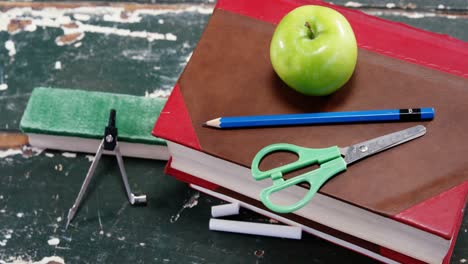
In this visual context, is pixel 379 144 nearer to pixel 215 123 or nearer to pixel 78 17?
pixel 215 123

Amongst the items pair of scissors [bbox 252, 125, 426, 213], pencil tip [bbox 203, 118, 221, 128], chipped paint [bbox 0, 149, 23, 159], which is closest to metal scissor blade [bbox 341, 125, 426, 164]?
pair of scissors [bbox 252, 125, 426, 213]

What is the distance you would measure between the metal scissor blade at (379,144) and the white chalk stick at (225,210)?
147 mm

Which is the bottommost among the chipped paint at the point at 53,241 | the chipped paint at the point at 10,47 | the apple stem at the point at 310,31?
the chipped paint at the point at 53,241

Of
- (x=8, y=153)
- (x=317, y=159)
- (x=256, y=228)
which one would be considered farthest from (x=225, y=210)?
(x=8, y=153)

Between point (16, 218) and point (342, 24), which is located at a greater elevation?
point (342, 24)

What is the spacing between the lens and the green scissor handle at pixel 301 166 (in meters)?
0.49

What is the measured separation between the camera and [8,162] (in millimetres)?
656

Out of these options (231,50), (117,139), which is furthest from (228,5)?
(117,139)

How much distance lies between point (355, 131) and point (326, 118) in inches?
1.0

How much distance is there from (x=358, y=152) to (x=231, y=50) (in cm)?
16

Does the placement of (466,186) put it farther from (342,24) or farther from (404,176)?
(342,24)

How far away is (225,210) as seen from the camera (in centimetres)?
61

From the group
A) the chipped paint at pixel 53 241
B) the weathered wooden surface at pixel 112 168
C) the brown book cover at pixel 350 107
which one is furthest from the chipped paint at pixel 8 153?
the brown book cover at pixel 350 107

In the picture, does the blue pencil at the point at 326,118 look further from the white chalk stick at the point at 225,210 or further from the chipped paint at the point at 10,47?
the chipped paint at the point at 10,47
